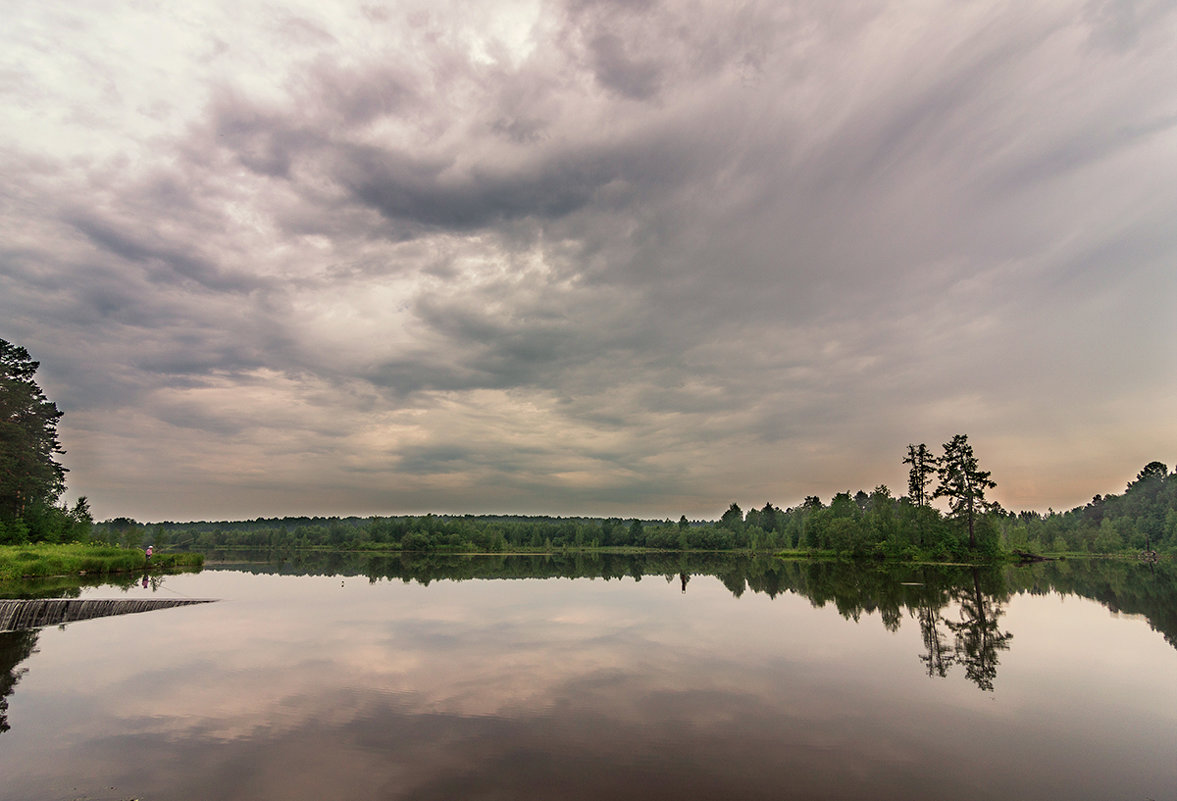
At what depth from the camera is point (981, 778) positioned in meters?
14.1

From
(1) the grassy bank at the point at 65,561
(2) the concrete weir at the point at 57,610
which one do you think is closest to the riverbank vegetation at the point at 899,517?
(1) the grassy bank at the point at 65,561

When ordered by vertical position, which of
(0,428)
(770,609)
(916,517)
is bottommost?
(770,609)

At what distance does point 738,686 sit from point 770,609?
25.6 metres

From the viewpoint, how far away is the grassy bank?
166ft

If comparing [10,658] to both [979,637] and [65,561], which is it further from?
[979,637]

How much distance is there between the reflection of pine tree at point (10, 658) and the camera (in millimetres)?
19016

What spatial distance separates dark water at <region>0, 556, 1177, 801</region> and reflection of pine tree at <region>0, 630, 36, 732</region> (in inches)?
6.4

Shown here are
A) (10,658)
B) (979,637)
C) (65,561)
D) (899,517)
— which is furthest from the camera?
(899,517)

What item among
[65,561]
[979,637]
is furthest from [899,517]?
[65,561]

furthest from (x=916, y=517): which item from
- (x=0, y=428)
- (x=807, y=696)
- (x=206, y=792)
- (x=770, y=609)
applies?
(x=0, y=428)

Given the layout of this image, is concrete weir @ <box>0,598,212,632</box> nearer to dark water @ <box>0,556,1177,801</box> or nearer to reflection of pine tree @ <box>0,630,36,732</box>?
dark water @ <box>0,556,1177,801</box>

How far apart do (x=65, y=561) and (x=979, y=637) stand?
7993 centimetres

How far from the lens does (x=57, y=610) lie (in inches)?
1401

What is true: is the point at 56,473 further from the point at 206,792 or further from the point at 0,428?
the point at 206,792
